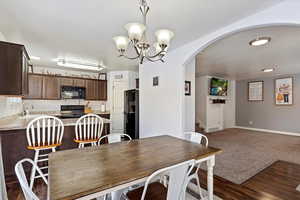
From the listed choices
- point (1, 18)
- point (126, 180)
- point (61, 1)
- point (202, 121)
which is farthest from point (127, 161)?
point (202, 121)

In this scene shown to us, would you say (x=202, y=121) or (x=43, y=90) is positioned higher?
(x=43, y=90)

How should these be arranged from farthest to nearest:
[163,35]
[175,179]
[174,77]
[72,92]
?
1. [72,92]
2. [174,77]
3. [163,35]
4. [175,179]

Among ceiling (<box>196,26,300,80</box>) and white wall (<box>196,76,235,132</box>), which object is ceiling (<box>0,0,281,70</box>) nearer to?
ceiling (<box>196,26,300,80</box>)

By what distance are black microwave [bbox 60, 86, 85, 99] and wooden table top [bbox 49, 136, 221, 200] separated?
405cm

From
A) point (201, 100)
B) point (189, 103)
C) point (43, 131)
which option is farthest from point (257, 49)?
point (43, 131)

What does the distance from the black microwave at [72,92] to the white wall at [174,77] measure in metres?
2.59

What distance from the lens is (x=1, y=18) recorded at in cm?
193

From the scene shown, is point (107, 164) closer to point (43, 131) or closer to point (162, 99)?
point (43, 131)

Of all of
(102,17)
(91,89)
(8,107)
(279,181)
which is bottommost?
(279,181)

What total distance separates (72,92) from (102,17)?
3.84 m

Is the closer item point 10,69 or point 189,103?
point 10,69

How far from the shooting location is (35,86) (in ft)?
14.6

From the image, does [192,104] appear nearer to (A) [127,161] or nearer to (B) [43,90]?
(A) [127,161]

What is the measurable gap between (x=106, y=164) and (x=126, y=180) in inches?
11.6
